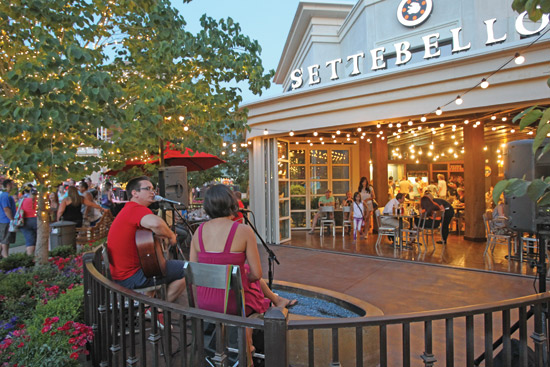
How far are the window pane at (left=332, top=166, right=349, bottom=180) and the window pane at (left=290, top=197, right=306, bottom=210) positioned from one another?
1379mm

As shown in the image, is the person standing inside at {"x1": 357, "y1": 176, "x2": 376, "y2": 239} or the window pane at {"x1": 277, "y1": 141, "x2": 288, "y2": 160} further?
the person standing inside at {"x1": 357, "y1": 176, "x2": 376, "y2": 239}

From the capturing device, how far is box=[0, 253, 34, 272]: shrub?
5277 millimetres

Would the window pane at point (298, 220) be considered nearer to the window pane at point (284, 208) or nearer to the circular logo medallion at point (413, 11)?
the window pane at point (284, 208)

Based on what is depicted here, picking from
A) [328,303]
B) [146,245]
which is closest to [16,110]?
[146,245]

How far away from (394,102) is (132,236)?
19.5 feet

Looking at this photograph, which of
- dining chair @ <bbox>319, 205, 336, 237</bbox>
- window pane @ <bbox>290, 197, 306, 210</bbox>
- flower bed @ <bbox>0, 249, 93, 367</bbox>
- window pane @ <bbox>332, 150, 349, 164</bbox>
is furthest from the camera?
window pane @ <bbox>332, 150, 349, 164</bbox>

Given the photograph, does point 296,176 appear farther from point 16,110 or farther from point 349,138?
point 16,110

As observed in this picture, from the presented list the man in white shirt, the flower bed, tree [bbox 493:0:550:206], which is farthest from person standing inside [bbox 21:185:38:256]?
tree [bbox 493:0:550:206]

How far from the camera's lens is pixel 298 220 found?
11.9 m

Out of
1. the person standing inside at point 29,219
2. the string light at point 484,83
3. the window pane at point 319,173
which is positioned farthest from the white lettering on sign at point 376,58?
the person standing inside at point 29,219

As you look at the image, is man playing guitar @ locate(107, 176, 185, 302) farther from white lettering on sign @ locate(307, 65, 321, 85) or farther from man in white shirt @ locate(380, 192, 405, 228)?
white lettering on sign @ locate(307, 65, 321, 85)

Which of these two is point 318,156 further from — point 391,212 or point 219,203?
point 219,203

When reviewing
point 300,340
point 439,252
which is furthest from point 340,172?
point 300,340

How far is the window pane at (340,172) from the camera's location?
1212 cm
